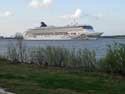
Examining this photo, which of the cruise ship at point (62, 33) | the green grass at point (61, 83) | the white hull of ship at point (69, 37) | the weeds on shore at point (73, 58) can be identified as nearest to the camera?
the green grass at point (61, 83)

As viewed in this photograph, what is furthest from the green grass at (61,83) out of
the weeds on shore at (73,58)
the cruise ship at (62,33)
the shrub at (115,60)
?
the cruise ship at (62,33)

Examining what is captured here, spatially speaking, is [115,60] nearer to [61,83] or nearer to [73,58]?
[73,58]

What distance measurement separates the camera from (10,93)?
1117 centimetres

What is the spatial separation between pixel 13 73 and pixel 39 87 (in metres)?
4.21

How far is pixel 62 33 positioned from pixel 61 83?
225 feet

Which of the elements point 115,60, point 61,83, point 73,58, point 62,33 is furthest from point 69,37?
point 61,83

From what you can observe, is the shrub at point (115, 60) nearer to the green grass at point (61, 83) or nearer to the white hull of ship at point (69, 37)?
the green grass at point (61, 83)

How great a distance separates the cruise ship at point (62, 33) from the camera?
8144cm

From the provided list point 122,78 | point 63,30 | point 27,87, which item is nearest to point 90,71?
point 122,78

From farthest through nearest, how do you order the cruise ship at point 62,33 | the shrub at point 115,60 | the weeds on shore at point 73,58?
1. the cruise ship at point 62,33
2. the weeds on shore at point 73,58
3. the shrub at point 115,60

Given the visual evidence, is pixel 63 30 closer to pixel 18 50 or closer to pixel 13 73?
pixel 18 50

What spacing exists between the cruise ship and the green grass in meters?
63.8

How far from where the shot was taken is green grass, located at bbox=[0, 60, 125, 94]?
11.9 m

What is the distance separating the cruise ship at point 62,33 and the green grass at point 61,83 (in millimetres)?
63816
